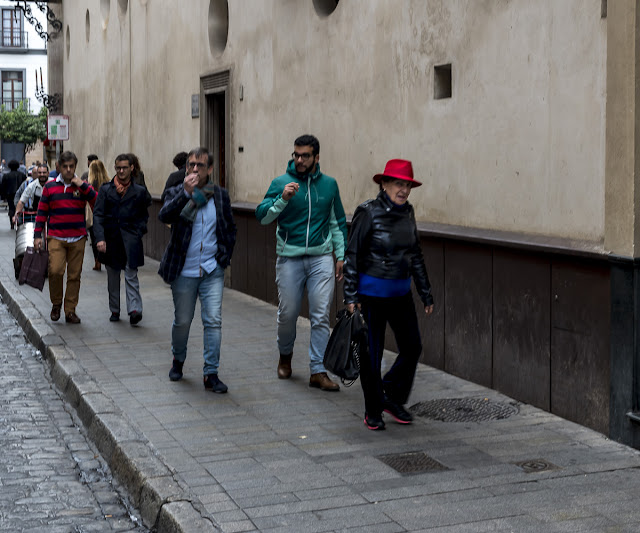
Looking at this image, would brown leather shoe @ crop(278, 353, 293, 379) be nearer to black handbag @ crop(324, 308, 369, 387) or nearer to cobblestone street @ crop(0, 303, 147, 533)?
cobblestone street @ crop(0, 303, 147, 533)

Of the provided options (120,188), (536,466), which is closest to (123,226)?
(120,188)

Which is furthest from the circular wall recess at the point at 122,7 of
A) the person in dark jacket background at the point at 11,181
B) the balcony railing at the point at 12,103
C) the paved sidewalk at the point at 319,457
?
the balcony railing at the point at 12,103

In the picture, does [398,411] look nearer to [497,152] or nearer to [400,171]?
[400,171]

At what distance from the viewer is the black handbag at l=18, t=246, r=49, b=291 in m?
11.0

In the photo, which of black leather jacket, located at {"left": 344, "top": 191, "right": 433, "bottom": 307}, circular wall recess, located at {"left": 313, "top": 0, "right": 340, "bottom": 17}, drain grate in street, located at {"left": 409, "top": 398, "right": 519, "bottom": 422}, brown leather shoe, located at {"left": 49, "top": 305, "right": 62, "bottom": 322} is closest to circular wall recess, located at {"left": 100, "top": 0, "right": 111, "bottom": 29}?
circular wall recess, located at {"left": 313, "top": 0, "right": 340, "bottom": 17}

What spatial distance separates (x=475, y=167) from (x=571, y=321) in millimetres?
1851

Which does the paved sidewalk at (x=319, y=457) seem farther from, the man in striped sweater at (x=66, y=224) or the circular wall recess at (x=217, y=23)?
the circular wall recess at (x=217, y=23)

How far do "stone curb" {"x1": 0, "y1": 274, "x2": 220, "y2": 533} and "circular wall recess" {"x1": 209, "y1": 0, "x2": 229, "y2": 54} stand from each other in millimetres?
6315

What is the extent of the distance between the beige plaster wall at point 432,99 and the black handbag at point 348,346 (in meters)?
1.57

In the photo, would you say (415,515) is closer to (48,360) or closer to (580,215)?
(580,215)

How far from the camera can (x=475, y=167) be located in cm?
812

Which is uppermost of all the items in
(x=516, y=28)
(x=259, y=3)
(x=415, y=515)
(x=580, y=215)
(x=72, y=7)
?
(x=72, y=7)

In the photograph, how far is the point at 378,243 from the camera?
6.54 metres

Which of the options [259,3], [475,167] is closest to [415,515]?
[475,167]
